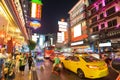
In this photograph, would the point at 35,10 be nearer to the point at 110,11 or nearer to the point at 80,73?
the point at 110,11

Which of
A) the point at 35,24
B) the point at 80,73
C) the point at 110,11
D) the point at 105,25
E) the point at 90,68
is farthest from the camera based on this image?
the point at 105,25

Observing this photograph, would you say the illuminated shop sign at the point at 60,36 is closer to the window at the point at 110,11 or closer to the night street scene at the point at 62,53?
the night street scene at the point at 62,53

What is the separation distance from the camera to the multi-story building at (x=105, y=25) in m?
29.2

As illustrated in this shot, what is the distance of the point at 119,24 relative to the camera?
92.9 ft

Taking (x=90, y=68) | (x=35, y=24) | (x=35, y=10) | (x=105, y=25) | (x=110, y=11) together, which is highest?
(x=110, y=11)

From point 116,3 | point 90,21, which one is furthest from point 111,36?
point 90,21

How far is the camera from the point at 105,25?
3353 cm

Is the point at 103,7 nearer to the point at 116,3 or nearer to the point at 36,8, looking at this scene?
the point at 116,3

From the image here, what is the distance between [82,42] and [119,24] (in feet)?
64.8

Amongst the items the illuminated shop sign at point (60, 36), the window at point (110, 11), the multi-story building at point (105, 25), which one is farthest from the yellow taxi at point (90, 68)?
the illuminated shop sign at point (60, 36)

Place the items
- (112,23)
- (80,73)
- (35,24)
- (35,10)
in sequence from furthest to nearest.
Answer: (112,23)
(35,10)
(35,24)
(80,73)

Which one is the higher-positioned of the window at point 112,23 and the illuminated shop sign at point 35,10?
the illuminated shop sign at point 35,10

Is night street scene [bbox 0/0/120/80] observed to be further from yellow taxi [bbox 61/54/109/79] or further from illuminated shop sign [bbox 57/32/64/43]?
illuminated shop sign [bbox 57/32/64/43]

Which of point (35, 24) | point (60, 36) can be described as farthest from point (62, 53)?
point (60, 36)
